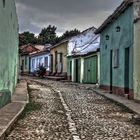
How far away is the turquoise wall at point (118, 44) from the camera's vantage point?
52.2 feet

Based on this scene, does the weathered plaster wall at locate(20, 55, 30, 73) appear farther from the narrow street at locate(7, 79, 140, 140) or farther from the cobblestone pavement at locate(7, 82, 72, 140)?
the cobblestone pavement at locate(7, 82, 72, 140)

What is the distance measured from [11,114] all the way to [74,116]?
6.20 ft

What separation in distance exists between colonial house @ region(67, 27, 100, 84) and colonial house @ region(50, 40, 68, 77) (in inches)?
51.5

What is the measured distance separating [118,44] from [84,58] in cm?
1313

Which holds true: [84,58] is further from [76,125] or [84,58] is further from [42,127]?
[42,127]

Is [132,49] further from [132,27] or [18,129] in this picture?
[18,129]

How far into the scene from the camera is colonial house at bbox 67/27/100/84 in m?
27.9

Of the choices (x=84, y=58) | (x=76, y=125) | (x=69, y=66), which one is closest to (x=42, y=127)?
(x=76, y=125)

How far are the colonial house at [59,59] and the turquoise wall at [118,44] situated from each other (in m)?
15.6

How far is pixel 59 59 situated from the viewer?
134ft

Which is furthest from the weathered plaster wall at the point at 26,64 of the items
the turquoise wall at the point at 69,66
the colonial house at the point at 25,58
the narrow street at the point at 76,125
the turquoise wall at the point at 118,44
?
the narrow street at the point at 76,125

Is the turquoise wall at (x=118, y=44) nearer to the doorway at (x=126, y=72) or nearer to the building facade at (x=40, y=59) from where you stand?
the doorway at (x=126, y=72)

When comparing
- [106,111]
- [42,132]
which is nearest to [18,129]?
[42,132]

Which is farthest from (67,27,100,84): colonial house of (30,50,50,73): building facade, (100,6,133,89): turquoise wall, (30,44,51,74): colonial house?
(30,50,50,73): building facade
